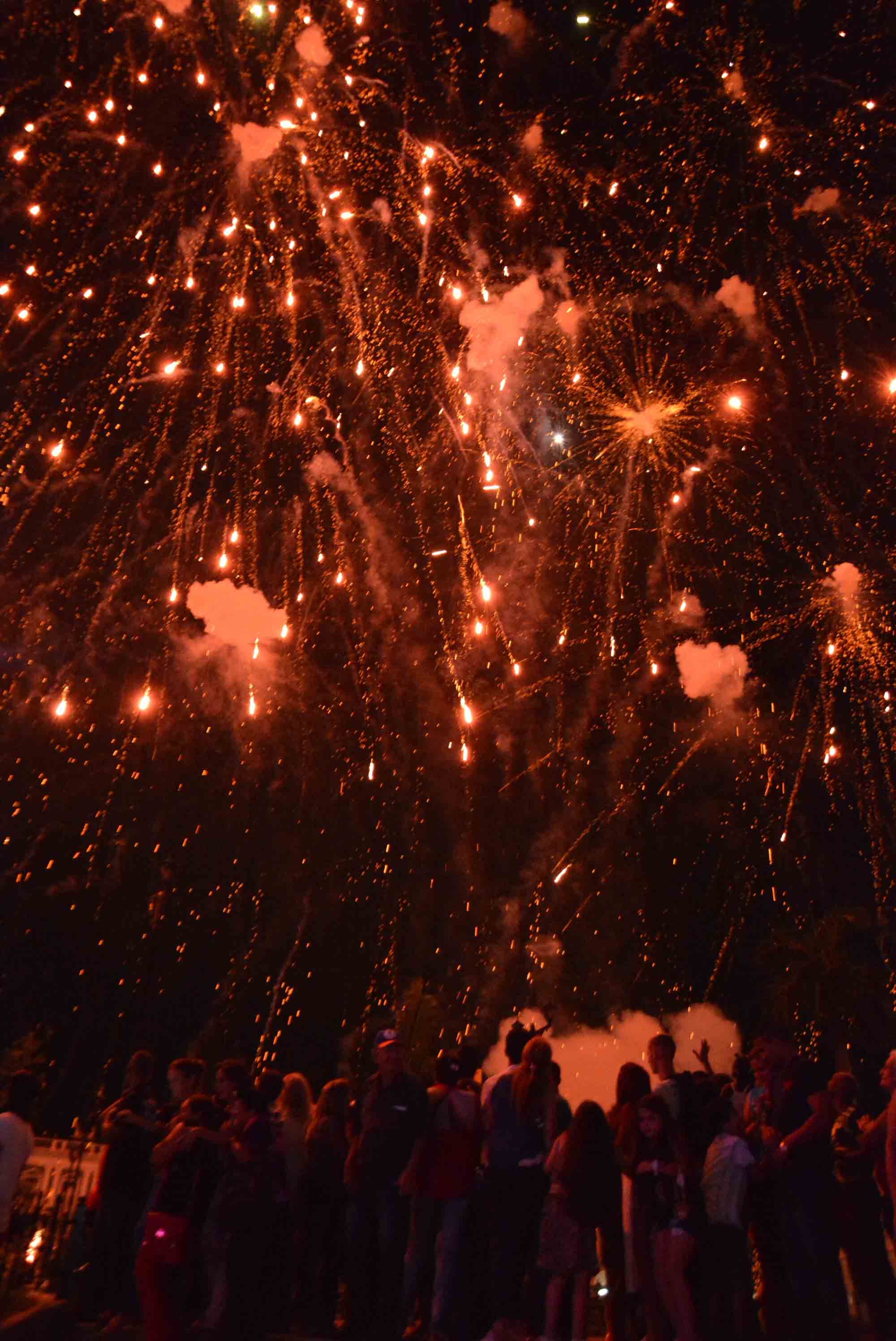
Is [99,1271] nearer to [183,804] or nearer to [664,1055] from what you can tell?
[664,1055]

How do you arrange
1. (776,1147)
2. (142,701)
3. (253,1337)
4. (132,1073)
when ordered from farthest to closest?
(142,701) → (132,1073) → (776,1147) → (253,1337)

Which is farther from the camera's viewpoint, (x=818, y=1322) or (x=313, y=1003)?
(x=313, y=1003)

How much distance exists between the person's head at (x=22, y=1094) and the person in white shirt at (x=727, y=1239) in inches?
128

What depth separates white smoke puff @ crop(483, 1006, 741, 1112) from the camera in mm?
22594

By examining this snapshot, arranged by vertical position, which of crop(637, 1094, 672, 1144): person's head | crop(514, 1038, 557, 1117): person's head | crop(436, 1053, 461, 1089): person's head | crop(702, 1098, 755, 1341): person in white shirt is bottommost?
crop(702, 1098, 755, 1341): person in white shirt

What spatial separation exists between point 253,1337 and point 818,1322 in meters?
2.60

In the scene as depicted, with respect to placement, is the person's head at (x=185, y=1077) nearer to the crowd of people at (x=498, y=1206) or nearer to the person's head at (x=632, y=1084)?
the crowd of people at (x=498, y=1206)

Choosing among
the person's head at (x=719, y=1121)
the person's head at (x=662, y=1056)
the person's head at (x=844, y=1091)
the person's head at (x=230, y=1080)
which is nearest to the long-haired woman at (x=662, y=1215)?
the person's head at (x=719, y=1121)

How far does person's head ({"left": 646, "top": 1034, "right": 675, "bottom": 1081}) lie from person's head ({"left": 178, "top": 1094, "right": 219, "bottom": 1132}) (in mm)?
2283

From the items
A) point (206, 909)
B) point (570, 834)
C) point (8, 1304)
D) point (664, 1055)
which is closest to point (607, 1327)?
point (664, 1055)

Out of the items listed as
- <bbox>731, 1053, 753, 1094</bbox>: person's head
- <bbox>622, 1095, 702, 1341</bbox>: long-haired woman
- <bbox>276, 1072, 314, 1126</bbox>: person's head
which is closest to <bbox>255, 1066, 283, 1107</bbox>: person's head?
<bbox>276, 1072, 314, 1126</bbox>: person's head

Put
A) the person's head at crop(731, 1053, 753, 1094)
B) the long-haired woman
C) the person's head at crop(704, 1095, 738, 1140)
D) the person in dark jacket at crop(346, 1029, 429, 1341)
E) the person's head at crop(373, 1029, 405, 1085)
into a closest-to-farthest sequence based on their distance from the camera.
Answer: the long-haired woman, the person's head at crop(704, 1095, 738, 1140), the person in dark jacket at crop(346, 1029, 429, 1341), the person's head at crop(373, 1029, 405, 1085), the person's head at crop(731, 1053, 753, 1094)

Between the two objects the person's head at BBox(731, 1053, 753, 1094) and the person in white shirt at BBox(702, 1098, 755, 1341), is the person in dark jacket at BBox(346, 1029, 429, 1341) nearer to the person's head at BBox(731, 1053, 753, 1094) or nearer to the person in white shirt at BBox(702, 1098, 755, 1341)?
the person in white shirt at BBox(702, 1098, 755, 1341)

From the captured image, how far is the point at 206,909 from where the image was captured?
1018 inches
